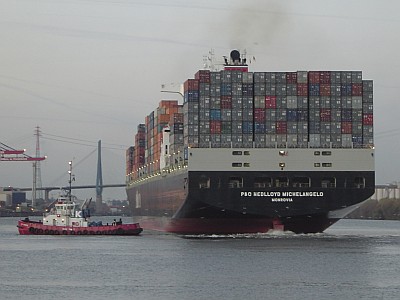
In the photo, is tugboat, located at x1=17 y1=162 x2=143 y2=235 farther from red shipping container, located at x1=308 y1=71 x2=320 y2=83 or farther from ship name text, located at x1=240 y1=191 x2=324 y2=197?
red shipping container, located at x1=308 y1=71 x2=320 y2=83

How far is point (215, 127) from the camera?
8731 centimetres

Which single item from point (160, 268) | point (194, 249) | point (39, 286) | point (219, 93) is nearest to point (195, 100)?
point (219, 93)

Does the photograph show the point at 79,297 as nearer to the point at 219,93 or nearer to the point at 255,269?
the point at 255,269

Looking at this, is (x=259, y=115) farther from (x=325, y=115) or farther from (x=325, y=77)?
(x=325, y=77)

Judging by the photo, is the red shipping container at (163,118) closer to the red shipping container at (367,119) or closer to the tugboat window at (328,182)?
the tugboat window at (328,182)

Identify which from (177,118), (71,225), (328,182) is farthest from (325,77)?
(71,225)

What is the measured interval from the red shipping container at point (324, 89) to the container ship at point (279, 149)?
0.28 feet

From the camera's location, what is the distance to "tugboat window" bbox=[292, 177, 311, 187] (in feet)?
283

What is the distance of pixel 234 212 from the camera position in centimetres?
8569

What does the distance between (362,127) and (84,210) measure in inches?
1207

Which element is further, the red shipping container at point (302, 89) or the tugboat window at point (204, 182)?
the tugboat window at point (204, 182)

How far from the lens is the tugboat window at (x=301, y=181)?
86.2 meters

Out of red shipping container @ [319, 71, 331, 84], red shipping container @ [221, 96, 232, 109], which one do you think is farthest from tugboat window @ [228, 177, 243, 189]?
red shipping container @ [319, 71, 331, 84]

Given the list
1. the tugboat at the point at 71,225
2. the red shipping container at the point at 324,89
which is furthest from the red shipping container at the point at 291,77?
the tugboat at the point at 71,225
